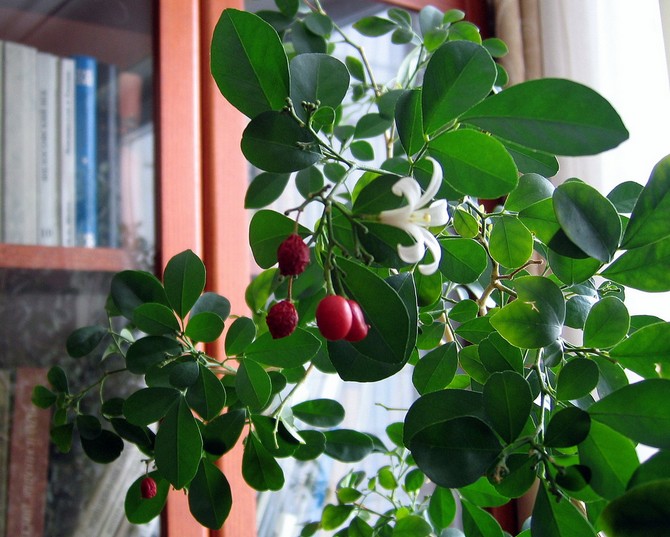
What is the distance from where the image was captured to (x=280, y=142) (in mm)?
467

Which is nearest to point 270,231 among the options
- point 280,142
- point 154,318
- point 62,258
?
point 280,142

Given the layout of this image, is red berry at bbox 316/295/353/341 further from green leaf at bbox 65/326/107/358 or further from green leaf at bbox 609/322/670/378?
green leaf at bbox 65/326/107/358

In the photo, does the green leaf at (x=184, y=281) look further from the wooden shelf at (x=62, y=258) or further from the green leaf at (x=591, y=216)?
the wooden shelf at (x=62, y=258)

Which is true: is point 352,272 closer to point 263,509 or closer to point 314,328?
point 314,328

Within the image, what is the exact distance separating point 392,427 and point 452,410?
38 cm

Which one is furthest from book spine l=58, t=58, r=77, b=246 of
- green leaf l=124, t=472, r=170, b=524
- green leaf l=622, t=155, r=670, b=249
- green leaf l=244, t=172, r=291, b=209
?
green leaf l=622, t=155, r=670, b=249

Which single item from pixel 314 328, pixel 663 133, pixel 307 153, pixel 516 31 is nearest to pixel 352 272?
pixel 307 153

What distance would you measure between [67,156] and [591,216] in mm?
839

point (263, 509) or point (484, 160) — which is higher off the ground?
point (484, 160)

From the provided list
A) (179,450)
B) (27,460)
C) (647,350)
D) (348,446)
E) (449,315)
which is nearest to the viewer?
(647,350)

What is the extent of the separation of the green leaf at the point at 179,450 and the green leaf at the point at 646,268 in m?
0.34

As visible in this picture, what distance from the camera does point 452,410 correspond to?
468 mm

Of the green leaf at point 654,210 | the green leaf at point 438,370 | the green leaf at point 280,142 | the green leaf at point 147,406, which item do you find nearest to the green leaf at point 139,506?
the green leaf at point 147,406

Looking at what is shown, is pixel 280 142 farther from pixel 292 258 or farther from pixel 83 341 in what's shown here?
pixel 83 341
